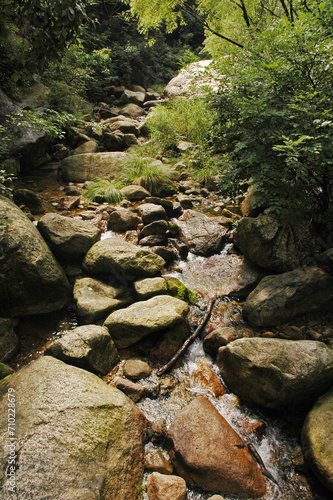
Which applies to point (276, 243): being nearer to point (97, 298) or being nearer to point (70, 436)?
point (97, 298)

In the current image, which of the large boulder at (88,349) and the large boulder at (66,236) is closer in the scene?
the large boulder at (88,349)

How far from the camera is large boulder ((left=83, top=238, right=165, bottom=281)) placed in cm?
394

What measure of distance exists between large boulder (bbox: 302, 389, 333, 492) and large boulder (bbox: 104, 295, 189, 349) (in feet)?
5.49

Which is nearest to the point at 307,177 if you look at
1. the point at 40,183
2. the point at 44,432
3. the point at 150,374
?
the point at 150,374

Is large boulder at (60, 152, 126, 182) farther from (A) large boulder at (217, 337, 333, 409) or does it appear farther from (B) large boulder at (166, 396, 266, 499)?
(B) large boulder at (166, 396, 266, 499)

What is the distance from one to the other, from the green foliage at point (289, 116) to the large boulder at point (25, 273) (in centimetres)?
316

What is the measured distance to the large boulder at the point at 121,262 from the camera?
394 cm

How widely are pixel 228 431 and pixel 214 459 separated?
30cm

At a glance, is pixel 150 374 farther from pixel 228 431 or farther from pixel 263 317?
pixel 263 317

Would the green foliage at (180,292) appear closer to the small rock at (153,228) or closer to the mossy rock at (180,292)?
the mossy rock at (180,292)

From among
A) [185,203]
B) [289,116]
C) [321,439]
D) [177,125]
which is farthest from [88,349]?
[177,125]

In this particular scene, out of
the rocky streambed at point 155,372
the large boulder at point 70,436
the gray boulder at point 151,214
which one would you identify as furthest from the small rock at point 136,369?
the gray boulder at point 151,214

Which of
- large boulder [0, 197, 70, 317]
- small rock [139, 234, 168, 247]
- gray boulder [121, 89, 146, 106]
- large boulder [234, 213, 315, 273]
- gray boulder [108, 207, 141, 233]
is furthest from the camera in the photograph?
gray boulder [121, 89, 146, 106]

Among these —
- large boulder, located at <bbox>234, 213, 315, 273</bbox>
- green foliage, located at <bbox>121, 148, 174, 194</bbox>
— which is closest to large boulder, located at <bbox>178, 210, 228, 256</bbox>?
large boulder, located at <bbox>234, 213, 315, 273</bbox>
